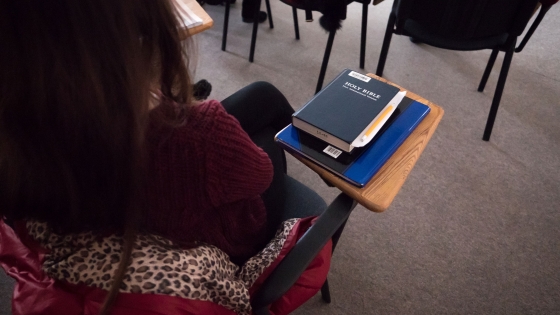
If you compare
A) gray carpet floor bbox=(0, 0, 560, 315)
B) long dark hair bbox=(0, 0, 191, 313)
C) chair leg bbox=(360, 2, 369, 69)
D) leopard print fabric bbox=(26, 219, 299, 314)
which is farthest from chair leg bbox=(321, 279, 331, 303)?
chair leg bbox=(360, 2, 369, 69)

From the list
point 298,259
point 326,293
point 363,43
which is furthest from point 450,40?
point 298,259

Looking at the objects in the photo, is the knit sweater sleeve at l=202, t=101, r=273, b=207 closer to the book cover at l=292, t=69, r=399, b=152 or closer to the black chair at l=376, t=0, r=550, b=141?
the book cover at l=292, t=69, r=399, b=152

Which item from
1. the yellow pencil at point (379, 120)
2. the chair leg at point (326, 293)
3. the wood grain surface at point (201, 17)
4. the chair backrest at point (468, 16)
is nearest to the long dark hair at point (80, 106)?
the yellow pencil at point (379, 120)

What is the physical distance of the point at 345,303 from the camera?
46.9 inches

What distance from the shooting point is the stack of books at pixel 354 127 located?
69cm

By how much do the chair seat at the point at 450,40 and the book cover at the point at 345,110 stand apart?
743 mm

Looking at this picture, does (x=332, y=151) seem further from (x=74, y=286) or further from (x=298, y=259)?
(x=74, y=286)

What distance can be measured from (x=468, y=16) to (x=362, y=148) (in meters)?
0.88

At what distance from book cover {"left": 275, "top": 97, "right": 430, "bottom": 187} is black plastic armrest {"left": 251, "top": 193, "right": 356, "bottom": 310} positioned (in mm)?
69

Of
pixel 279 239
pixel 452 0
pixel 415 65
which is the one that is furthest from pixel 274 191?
pixel 415 65

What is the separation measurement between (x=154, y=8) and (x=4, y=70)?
167mm

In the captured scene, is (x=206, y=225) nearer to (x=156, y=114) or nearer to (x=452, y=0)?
(x=156, y=114)

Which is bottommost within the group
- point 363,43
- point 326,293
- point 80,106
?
point 326,293

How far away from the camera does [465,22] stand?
4.25ft
